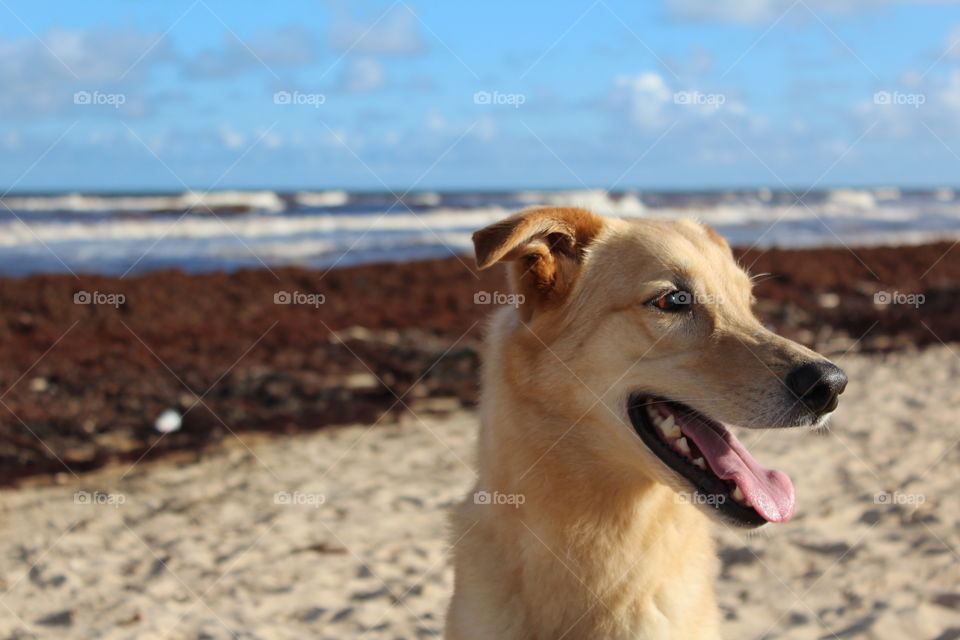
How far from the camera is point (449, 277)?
15133 millimetres

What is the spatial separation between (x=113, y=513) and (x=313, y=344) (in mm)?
4685

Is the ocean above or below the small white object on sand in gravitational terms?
above

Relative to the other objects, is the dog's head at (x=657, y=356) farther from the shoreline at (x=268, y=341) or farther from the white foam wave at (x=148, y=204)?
the white foam wave at (x=148, y=204)

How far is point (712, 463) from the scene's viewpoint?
9.59 feet

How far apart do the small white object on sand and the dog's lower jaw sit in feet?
19.6

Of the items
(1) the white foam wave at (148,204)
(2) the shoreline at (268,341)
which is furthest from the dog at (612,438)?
(1) the white foam wave at (148,204)

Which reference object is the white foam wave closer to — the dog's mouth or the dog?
the dog

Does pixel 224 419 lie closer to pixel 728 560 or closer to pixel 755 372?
pixel 728 560

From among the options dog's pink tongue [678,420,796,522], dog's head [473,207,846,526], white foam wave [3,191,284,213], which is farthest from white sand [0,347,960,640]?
white foam wave [3,191,284,213]

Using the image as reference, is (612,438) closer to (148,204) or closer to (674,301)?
(674,301)

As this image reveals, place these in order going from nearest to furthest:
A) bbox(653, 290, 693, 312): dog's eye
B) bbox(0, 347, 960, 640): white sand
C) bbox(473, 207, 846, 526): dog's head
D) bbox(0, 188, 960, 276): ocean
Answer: bbox(473, 207, 846, 526): dog's head → bbox(653, 290, 693, 312): dog's eye → bbox(0, 347, 960, 640): white sand → bbox(0, 188, 960, 276): ocean

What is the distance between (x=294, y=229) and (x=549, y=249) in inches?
1100

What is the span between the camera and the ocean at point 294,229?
70.9 ft

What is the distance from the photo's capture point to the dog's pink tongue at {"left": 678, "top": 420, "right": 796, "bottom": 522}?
113 inches
